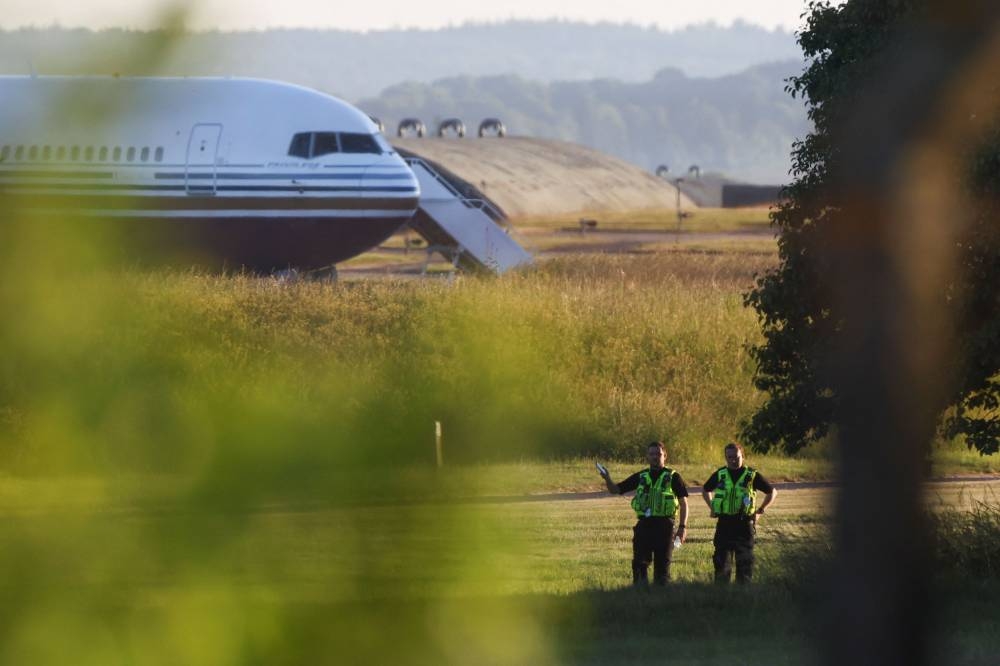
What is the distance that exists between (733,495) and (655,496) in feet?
2.49

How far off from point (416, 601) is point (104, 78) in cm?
122

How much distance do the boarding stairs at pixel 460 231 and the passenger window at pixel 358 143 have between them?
28.2ft

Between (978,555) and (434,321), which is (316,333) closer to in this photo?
(434,321)

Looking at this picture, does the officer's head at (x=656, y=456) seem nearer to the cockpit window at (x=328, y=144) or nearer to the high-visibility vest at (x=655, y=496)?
the high-visibility vest at (x=655, y=496)

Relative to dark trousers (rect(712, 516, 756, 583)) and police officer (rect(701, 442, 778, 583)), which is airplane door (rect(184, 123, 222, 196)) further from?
dark trousers (rect(712, 516, 756, 583))

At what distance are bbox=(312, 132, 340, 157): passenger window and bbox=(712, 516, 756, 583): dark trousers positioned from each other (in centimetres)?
2620

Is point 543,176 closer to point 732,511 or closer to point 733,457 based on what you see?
point 733,457

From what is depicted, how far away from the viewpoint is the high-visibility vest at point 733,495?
1537cm

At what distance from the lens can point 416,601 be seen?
325 cm

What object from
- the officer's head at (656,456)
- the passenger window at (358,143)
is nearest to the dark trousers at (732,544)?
the officer's head at (656,456)

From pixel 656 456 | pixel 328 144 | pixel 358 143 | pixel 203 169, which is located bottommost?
pixel 656 456

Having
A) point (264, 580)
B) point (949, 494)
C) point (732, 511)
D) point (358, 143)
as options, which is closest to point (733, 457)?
point (732, 511)

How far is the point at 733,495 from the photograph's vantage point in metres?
15.4

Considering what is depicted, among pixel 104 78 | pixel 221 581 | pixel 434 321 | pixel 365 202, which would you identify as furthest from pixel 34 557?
pixel 365 202
